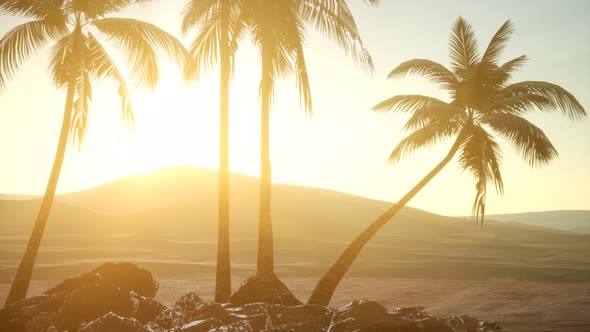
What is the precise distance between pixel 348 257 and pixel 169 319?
226 inches

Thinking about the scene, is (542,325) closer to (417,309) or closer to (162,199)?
(417,309)

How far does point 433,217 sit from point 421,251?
32.6 meters

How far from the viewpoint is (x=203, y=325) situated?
7.72 m

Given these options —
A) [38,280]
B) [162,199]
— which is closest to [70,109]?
[38,280]

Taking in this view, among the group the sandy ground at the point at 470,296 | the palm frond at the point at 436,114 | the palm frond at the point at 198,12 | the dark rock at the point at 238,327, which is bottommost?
the sandy ground at the point at 470,296

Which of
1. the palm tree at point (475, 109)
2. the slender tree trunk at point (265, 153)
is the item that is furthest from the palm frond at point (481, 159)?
the slender tree trunk at point (265, 153)

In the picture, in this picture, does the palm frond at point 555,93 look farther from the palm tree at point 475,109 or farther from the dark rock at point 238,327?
the dark rock at point 238,327

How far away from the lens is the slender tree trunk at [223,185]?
11.4m

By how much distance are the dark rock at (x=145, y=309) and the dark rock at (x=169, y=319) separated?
0.46 meters

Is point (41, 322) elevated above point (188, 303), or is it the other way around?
point (188, 303)

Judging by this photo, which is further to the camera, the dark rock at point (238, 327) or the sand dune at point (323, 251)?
the sand dune at point (323, 251)

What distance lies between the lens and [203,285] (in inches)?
884

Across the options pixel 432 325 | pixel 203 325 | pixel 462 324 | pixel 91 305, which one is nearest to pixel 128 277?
pixel 91 305

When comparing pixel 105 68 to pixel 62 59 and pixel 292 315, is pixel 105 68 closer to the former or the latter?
pixel 62 59
